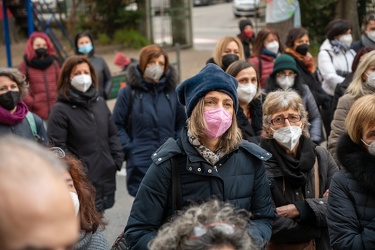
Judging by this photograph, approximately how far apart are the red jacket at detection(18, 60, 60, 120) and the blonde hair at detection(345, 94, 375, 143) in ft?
18.0

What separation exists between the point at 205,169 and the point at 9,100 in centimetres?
278

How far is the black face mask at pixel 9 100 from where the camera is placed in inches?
224

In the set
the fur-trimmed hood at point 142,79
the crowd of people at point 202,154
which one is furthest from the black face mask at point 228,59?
the fur-trimmed hood at point 142,79

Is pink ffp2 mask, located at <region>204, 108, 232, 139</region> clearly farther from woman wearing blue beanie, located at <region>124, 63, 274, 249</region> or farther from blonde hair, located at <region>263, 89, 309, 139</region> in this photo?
blonde hair, located at <region>263, 89, 309, 139</region>

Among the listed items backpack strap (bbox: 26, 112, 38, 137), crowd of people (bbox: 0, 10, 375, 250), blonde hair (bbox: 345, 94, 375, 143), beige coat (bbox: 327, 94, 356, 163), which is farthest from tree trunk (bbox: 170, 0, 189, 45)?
blonde hair (bbox: 345, 94, 375, 143)

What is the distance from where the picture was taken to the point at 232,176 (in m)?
3.50

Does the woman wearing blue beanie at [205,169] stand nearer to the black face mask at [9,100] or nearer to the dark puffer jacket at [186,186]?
the dark puffer jacket at [186,186]

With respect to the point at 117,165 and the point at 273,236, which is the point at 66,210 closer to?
the point at 273,236

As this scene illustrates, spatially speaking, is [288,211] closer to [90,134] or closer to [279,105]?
[279,105]

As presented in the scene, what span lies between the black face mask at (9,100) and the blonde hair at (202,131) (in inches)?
98.5

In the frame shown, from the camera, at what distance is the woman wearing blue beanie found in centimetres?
341

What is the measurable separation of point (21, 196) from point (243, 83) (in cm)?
479

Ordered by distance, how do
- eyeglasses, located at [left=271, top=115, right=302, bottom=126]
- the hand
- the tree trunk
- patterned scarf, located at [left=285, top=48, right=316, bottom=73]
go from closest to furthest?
the hand, eyeglasses, located at [left=271, top=115, right=302, bottom=126], patterned scarf, located at [left=285, top=48, right=316, bottom=73], the tree trunk

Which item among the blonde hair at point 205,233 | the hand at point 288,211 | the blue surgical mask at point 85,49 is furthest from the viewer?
the blue surgical mask at point 85,49
